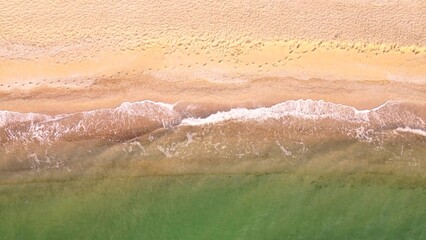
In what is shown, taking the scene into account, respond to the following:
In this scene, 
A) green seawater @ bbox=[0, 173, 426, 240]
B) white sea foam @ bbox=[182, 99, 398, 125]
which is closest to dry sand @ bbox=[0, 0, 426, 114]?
white sea foam @ bbox=[182, 99, 398, 125]

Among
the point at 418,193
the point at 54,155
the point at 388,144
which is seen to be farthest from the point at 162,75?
the point at 418,193

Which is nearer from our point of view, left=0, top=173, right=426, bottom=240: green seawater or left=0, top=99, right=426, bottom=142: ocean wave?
left=0, top=173, right=426, bottom=240: green seawater

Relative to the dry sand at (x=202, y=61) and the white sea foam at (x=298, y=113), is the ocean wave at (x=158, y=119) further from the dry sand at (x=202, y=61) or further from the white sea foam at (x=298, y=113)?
the dry sand at (x=202, y=61)

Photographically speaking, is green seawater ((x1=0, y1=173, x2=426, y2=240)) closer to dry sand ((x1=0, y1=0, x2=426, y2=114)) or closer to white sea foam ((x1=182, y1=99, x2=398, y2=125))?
white sea foam ((x1=182, y1=99, x2=398, y2=125))

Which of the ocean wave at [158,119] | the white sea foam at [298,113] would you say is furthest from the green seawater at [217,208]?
the white sea foam at [298,113]

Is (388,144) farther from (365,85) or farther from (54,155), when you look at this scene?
(54,155)

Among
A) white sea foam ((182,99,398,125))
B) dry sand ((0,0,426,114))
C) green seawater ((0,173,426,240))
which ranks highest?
dry sand ((0,0,426,114))
